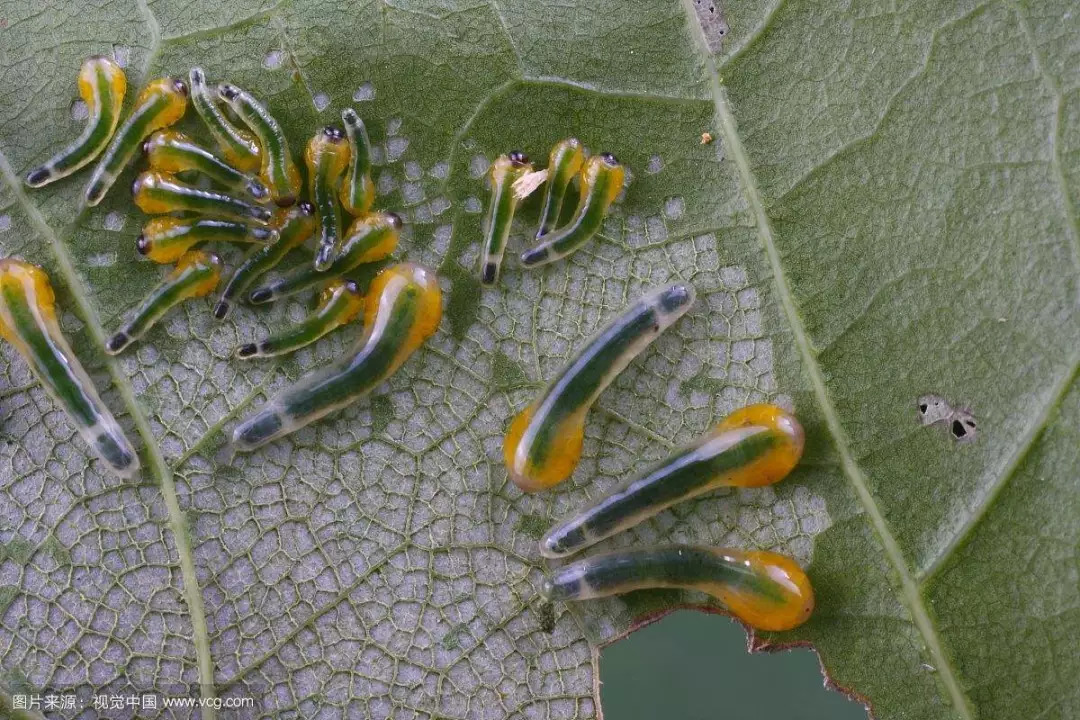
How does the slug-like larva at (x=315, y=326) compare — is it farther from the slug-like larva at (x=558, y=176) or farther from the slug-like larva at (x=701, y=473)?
the slug-like larva at (x=701, y=473)

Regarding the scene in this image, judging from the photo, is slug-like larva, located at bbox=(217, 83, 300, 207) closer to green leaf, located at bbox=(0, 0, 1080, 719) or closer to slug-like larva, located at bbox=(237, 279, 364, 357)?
green leaf, located at bbox=(0, 0, 1080, 719)

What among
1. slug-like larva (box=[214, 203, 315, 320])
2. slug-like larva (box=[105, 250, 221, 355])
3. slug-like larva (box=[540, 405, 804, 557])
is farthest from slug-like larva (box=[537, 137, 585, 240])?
slug-like larva (box=[105, 250, 221, 355])

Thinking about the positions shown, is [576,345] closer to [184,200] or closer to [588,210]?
[588,210]

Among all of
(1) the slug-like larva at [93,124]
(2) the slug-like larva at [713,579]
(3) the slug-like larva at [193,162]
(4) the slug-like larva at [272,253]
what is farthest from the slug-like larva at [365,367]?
(1) the slug-like larva at [93,124]

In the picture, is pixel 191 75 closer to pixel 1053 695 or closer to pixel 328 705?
pixel 328 705

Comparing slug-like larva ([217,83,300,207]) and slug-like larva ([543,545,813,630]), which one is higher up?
slug-like larva ([217,83,300,207])

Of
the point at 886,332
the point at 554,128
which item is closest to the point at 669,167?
the point at 554,128
